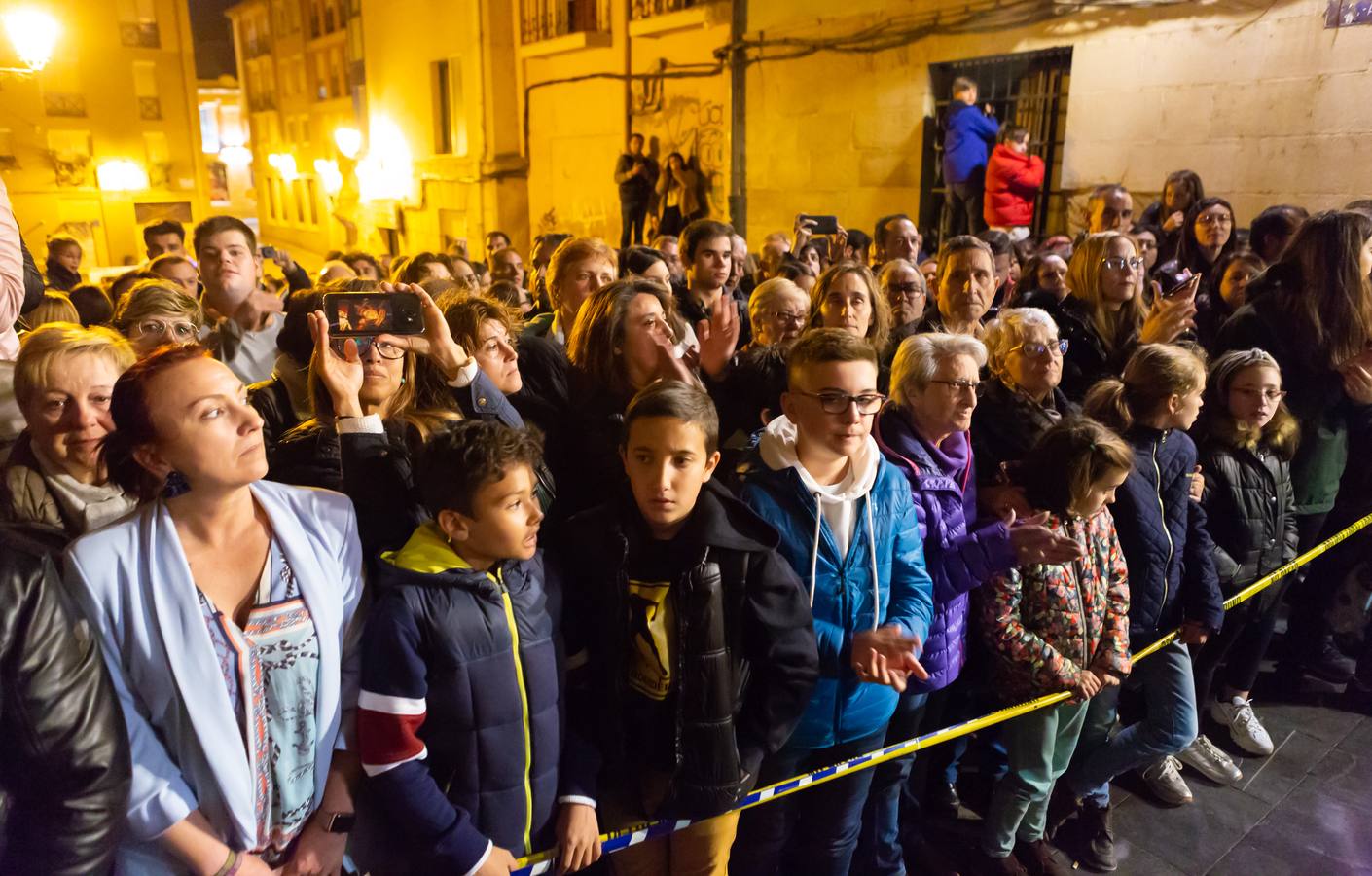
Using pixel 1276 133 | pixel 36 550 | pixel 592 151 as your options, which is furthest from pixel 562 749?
pixel 592 151

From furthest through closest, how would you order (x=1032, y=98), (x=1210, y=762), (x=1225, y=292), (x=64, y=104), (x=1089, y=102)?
1. (x=64, y=104)
2. (x=1032, y=98)
3. (x=1089, y=102)
4. (x=1225, y=292)
5. (x=1210, y=762)

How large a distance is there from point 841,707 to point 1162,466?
1.64 meters

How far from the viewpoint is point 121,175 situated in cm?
2445

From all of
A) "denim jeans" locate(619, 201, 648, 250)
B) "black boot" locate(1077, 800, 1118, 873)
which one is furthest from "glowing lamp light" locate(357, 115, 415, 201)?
"black boot" locate(1077, 800, 1118, 873)

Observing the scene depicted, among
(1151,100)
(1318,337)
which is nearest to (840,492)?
(1318,337)

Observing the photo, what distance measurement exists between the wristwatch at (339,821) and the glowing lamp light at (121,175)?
28903mm

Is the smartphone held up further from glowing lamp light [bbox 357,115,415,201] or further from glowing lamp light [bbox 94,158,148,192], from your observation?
glowing lamp light [bbox 94,158,148,192]

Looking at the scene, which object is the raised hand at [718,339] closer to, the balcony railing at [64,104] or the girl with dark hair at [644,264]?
the girl with dark hair at [644,264]

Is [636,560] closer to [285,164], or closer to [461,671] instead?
[461,671]

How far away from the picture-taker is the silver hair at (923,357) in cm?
274

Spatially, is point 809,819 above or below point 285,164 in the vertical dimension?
below

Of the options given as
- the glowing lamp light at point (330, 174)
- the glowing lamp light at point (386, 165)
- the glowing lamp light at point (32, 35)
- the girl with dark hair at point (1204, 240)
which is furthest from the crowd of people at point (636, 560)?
the glowing lamp light at point (330, 174)

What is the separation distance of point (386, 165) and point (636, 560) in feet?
67.9

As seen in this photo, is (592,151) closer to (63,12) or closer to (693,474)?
(693,474)
